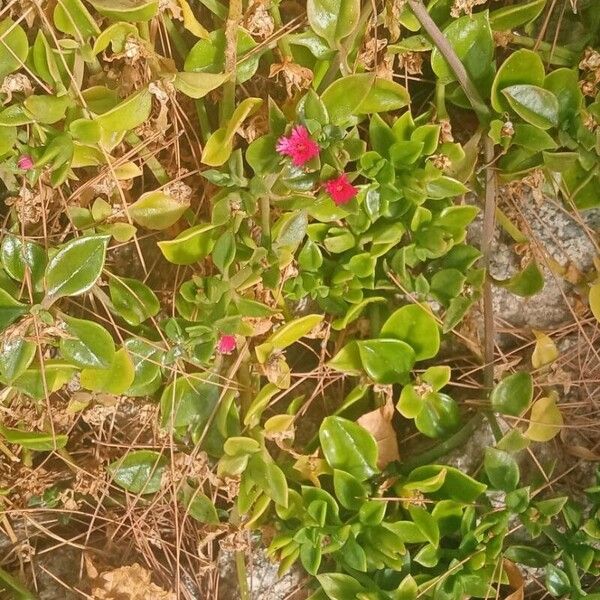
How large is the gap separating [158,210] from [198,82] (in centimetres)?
17

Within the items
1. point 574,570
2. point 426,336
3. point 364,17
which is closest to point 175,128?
point 364,17

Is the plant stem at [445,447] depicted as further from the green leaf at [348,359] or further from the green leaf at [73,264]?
the green leaf at [73,264]

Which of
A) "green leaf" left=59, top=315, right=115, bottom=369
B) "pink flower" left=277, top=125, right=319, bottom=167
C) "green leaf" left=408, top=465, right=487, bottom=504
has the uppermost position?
"pink flower" left=277, top=125, right=319, bottom=167

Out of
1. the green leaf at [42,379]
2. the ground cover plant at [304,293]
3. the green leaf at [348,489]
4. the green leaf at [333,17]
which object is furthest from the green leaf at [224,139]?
the green leaf at [348,489]

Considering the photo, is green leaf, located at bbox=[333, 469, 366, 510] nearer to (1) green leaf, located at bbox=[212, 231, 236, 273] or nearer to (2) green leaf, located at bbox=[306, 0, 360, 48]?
(1) green leaf, located at bbox=[212, 231, 236, 273]

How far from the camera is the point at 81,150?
93 centimetres

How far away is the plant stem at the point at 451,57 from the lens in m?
Answer: 0.87

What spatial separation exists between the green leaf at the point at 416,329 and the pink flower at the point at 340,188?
17 centimetres

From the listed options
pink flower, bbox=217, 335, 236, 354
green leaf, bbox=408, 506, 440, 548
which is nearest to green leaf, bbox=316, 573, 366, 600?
green leaf, bbox=408, 506, 440, 548

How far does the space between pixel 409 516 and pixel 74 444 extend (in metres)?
0.49

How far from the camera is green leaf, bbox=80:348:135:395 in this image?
3.06ft

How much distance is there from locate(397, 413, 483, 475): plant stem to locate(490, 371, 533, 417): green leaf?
3 centimetres

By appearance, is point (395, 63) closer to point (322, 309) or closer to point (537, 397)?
point (322, 309)

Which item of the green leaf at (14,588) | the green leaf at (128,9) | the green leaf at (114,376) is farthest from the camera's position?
the green leaf at (14,588)
